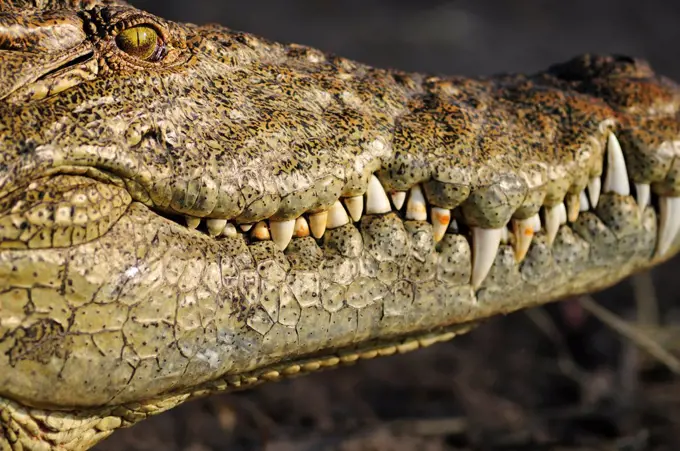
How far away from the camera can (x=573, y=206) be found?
85.6 inches

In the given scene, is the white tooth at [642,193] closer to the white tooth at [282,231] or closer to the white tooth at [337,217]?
the white tooth at [337,217]

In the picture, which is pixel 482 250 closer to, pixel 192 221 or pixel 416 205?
pixel 416 205

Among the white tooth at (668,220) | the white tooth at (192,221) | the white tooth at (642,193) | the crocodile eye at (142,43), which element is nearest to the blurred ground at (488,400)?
the white tooth at (668,220)

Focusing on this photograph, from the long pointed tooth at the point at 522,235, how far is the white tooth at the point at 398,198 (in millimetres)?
359

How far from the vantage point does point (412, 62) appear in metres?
7.11

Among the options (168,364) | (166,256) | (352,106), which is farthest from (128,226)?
(352,106)

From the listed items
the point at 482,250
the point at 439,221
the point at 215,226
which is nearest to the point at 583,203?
the point at 482,250

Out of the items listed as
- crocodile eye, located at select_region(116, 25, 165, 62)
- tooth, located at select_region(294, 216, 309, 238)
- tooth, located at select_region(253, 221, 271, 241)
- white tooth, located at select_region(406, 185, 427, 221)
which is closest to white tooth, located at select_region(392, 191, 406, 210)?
white tooth, located at select_region(406, 185, 427, 221)

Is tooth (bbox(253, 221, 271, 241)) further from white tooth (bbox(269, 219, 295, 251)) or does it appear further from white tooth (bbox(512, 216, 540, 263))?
white tooth (bbox(512, 216, 540, 263))

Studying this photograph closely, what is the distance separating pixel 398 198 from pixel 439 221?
13 centimetres

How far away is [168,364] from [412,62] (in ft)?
19.3

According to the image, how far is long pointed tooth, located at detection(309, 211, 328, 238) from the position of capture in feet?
5.98

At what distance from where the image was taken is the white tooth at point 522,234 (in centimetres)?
206

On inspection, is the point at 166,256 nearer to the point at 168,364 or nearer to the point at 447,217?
the point at 168,364
